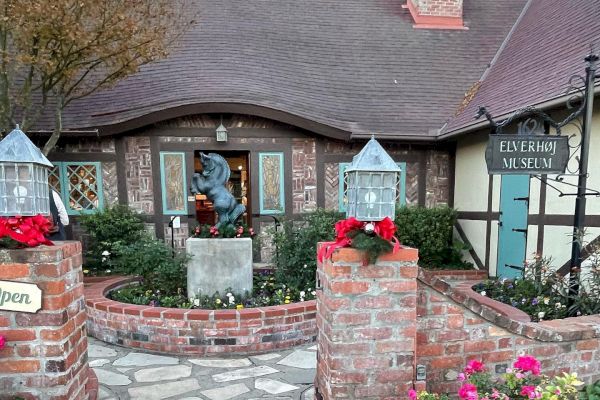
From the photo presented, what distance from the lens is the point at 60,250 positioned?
1.95m

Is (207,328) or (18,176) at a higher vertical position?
(18,176)

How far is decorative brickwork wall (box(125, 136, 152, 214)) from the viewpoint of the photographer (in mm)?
6316

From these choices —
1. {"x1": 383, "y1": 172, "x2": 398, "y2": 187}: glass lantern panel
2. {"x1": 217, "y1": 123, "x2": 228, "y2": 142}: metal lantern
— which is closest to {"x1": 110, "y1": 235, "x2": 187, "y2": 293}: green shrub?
{"x1": 217, "y1": 123, "x2": 228, "y2": 142}: metal lantern

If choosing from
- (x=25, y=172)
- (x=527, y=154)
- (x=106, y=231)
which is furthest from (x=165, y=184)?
(x=527, y=154)

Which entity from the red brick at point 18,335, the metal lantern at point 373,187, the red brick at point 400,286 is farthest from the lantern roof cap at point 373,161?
the red brick at point 18,335

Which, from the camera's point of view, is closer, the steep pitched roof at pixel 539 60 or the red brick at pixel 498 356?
the red brick at pixel 498 356

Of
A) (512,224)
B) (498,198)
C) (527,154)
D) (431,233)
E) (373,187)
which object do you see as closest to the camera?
(373,187)

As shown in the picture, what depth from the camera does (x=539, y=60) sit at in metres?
5.89

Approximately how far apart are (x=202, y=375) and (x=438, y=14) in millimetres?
8871

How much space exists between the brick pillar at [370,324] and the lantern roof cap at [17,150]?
164 cm

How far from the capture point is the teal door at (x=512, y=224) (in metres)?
5.27

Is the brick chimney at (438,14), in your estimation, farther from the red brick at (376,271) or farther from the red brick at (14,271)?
the red brick at (14,271)

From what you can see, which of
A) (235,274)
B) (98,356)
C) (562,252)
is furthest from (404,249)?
(562,252)

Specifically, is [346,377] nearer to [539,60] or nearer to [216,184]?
[216,184]
